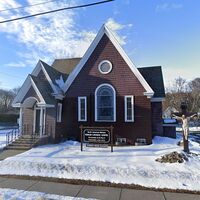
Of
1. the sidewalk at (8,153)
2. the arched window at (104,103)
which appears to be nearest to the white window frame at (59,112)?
the arched window at (104,103)

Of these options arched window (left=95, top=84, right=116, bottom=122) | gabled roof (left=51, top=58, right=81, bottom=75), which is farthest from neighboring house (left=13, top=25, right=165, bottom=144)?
gabled roof (left=51, top=58, right=81, bottom=75)

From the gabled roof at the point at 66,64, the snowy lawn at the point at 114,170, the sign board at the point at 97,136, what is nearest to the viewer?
the snowy lawn at the point at 114,170

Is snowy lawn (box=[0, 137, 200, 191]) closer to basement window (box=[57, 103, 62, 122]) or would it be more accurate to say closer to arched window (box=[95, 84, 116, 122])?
arched window (box=[95, 84, 116, 122])

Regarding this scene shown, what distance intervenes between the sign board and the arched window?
112 inches

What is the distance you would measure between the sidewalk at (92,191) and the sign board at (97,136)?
4.91 meters

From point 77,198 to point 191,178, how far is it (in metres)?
3.96

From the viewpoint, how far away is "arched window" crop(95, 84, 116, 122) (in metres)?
15.1

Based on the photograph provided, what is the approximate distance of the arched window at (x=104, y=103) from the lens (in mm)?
15062

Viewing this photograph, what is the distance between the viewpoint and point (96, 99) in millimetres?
15344

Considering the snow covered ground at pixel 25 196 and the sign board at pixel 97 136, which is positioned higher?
the sign board at pixel 97 136

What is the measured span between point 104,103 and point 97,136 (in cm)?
362

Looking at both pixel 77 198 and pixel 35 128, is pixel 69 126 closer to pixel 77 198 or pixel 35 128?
pixel 35 128

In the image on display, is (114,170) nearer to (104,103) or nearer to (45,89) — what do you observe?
(104,103)

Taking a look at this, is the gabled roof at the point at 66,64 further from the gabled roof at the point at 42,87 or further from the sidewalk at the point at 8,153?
the sidewalk at the point at 8,153
